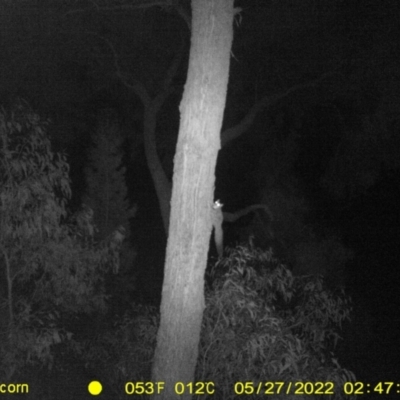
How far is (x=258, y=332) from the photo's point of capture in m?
5.56

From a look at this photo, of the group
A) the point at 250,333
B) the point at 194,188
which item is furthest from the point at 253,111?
the point at 194,188

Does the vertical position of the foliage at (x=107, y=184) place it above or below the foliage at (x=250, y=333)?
above

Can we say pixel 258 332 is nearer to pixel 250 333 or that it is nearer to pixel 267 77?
pixel 250 333

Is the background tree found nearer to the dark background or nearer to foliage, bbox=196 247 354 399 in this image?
the dark background

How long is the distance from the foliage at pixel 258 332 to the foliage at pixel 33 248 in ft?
4.48

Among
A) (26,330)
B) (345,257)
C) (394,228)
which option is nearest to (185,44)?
(345,257)

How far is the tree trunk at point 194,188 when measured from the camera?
4805mm

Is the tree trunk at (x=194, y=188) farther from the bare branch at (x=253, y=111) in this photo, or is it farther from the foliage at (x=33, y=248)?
the bare branch at (x=253, y=111)

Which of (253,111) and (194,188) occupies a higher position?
(253,111)

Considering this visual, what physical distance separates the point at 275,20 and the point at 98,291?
5.00 metres

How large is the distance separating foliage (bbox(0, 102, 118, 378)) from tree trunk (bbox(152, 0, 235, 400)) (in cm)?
153

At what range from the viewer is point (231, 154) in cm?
1900

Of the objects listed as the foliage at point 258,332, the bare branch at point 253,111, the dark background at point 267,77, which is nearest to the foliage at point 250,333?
the foliage at point 258,332

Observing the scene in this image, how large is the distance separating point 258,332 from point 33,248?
2.25m
